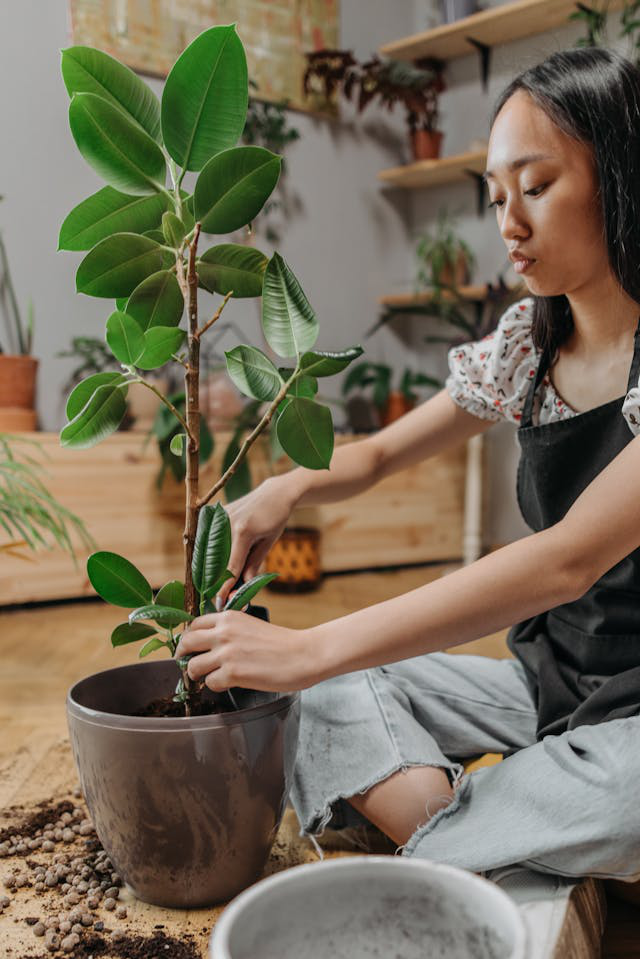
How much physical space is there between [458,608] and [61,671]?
4.15 ft

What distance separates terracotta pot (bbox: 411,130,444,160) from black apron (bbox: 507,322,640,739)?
2.59 m

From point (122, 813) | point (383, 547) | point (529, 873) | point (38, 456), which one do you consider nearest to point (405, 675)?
point (529, 873)

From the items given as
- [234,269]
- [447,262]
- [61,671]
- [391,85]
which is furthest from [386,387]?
[234,269]

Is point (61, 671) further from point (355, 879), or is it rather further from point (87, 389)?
point (355, 879)

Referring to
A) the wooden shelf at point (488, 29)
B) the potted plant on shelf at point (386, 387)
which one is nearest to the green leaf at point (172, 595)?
the potted plant on shelf at point (386, 387)

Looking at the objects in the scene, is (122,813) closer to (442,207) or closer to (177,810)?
(177,810)

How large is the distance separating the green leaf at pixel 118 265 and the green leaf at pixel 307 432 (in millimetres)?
196

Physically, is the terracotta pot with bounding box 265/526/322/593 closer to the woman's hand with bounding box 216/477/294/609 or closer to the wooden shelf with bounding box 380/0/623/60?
the woman's hand with bounding box 216/477/294/609

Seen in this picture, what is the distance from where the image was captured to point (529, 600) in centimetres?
77

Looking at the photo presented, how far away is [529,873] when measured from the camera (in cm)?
83

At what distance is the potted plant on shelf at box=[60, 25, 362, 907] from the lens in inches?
30.4

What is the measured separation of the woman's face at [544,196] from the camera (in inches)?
35.2

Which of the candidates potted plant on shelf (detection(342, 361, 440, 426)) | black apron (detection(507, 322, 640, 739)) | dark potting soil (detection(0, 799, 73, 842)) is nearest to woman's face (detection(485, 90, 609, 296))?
black apron (detection(507, 322, 640, 739))

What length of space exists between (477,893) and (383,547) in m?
2.59
